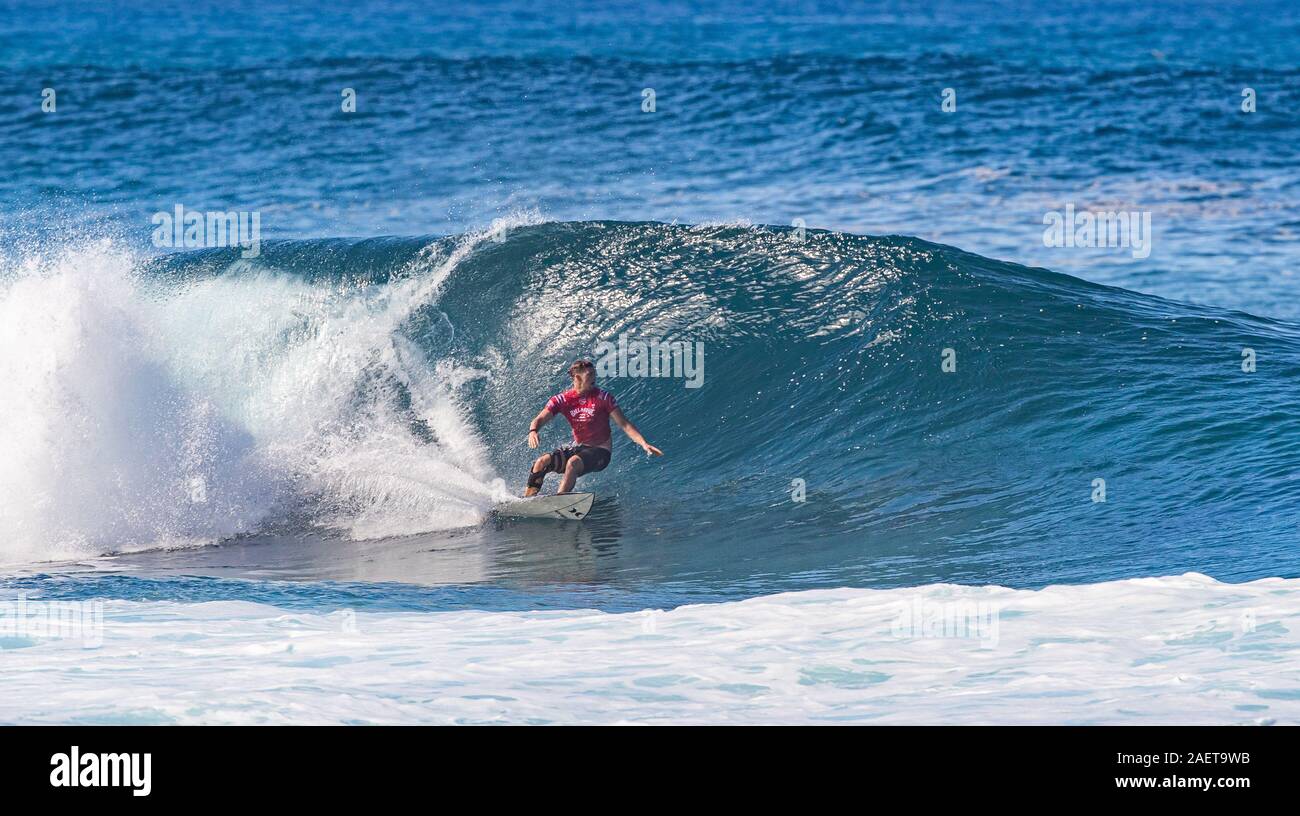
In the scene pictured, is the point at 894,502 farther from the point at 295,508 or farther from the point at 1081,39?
the point at 1081,39

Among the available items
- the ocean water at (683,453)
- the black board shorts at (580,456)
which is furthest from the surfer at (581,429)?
the ocean water at (683,453)

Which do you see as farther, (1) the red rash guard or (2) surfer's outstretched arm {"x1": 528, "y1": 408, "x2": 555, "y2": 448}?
(1) the red rash guard

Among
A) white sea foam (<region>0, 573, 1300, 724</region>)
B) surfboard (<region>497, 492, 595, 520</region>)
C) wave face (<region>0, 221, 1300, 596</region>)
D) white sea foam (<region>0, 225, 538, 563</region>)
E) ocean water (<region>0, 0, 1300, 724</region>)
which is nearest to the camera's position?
white sea foam (<region>0, 573, 1300, 724</region>)

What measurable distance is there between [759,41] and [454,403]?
124 ft

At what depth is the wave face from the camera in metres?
11.3

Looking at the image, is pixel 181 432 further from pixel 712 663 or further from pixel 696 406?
pixel 712 663

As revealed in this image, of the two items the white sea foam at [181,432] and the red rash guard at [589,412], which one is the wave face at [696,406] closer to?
the white sea foam at [181,432]

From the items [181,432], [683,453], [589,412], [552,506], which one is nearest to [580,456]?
[589,412]

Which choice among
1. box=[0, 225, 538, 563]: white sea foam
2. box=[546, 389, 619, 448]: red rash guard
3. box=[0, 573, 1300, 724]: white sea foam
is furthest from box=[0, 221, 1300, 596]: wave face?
box=[0, 573, 1300, 724]: white sea foam

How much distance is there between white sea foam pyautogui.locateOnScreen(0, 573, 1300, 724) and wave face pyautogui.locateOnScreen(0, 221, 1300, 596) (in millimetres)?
915

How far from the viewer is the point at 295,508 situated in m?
12.9

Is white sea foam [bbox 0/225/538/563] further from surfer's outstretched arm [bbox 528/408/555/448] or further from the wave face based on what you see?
surfer's outstretched arm [bbox 528/408/555/448]

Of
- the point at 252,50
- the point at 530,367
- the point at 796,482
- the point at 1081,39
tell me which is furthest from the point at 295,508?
the point at 1081,39

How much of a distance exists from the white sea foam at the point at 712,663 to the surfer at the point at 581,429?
3.13m
